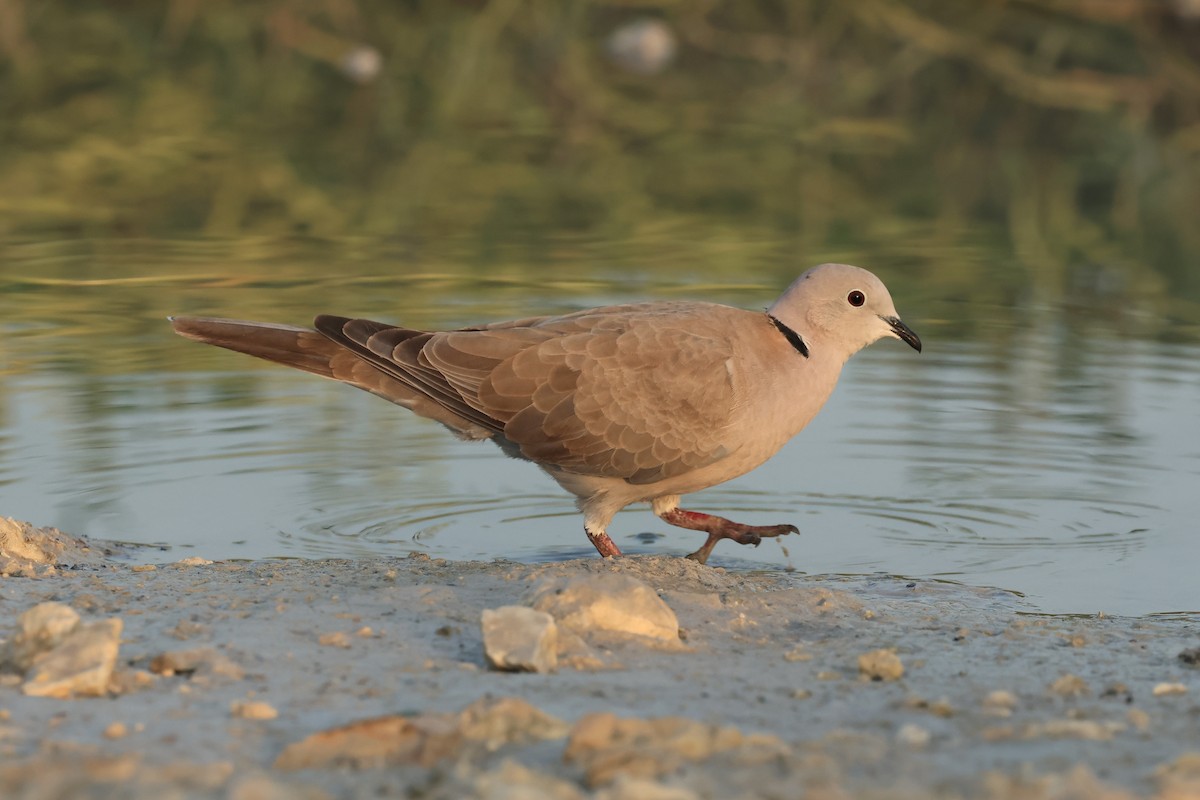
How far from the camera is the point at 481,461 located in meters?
7.09

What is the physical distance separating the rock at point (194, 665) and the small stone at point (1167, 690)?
1999 mm

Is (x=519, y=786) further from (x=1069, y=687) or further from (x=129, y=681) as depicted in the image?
(x=1069, y=687)

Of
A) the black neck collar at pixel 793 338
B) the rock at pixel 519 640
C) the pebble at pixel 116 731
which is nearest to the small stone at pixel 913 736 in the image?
the rock at pixel 519 640

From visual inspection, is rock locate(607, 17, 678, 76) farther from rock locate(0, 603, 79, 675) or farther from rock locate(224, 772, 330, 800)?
rock locate(224, 772, 330, 800)

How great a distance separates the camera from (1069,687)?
390 centimetres

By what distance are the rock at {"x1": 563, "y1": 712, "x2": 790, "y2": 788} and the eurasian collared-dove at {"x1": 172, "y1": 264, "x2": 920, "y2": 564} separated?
238 centimetres

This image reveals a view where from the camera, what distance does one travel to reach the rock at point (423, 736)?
3279 mm

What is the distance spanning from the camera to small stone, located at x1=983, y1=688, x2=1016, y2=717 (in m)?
3.70

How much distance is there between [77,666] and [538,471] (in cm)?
355

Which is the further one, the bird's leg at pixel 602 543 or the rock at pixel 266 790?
the bird's leg at pixel 602 543

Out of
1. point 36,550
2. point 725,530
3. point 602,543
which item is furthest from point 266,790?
point 725,530

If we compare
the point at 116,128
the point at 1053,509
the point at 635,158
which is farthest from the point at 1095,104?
the point at 1053,509

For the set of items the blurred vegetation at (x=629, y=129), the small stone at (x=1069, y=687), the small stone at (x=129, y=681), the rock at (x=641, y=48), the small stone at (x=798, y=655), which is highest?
the rock at (x=641, y=48)

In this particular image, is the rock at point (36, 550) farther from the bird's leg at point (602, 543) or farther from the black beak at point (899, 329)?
the black beak at point (899, 329)
